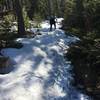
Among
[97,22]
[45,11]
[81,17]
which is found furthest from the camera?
[45,11]

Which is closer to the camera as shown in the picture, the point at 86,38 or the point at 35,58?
the point at 35,58

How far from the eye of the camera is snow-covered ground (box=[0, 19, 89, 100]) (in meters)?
11.0

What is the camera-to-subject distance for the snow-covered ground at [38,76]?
11008 mm

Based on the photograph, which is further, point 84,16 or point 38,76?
point 84,16

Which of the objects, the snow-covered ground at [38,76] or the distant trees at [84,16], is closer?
the snow-covered ground at [38,76]

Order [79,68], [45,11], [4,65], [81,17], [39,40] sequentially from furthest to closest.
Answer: [45,11]
[81,17]
[39,40]
[79,68]
[4,65]

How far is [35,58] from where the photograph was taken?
15211 mm

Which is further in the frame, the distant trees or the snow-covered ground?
the distant trees

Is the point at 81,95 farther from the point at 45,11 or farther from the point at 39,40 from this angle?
the point at 45,11

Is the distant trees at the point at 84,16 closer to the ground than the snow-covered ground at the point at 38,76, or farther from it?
farther from it

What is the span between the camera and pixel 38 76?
1270 cm

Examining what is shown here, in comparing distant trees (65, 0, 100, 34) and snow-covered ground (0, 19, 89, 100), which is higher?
distant trees (65, 0, 100, 34)

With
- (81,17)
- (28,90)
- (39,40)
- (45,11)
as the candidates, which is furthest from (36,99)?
(45,11)

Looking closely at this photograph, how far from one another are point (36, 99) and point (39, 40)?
939 cm
